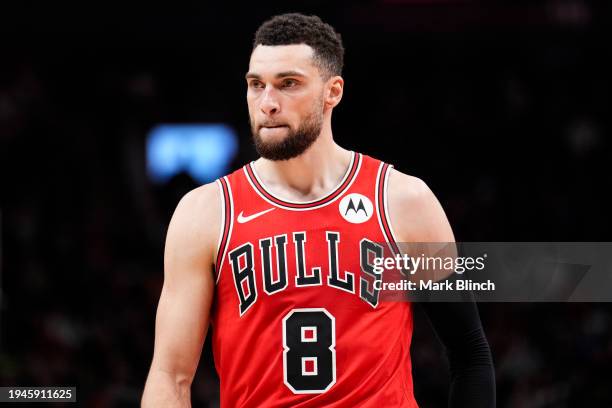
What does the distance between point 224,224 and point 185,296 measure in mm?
336

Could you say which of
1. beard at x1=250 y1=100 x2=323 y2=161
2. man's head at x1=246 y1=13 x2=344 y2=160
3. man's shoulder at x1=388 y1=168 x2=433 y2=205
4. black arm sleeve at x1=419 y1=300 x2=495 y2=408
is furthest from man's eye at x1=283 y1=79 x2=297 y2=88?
black arm sleeve at x1=419 y1=300 x2=495 y2=408

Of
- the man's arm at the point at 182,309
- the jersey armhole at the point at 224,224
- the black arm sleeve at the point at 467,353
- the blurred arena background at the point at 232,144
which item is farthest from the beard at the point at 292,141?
the blurred arena background at the point at 232,144

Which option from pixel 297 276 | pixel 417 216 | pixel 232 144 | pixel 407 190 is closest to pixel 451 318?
pixel 417 216

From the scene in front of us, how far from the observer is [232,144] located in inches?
555

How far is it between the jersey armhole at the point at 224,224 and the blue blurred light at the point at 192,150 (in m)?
9.54

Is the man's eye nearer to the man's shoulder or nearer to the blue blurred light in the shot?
the man's shoulder

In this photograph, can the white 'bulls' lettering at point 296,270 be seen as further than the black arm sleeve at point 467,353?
No

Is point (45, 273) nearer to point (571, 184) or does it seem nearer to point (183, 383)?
point (571, 184)

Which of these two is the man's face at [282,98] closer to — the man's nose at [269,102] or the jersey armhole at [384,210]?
the man's nose at [269,102]

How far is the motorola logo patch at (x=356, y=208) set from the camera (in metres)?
4.13

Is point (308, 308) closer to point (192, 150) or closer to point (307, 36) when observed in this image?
point (307, 36)

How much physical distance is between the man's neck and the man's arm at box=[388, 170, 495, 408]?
264mm

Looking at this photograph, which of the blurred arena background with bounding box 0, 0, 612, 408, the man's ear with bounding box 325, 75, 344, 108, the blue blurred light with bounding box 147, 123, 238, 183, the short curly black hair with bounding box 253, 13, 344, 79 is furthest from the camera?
the blue blurred light with bounding box 147, 123, 238, 183

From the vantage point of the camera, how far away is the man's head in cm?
399
